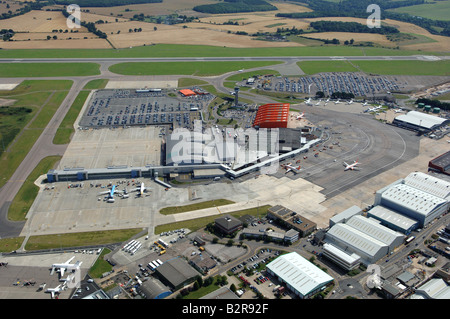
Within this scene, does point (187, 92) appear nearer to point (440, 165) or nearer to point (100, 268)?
point (440, 165)

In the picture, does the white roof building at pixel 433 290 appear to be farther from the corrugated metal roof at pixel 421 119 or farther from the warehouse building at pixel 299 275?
the corrugated metal roof at pixel 421 119

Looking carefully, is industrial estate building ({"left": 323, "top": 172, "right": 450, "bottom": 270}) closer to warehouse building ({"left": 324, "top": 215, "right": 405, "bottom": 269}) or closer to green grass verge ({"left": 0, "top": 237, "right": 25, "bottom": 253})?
warehouse building ({"left": 324, "top": 215, "right": 405, "bottom": 269})

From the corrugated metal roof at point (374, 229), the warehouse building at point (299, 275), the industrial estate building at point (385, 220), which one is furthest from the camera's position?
the corrugated metal roof at point (374, 229)

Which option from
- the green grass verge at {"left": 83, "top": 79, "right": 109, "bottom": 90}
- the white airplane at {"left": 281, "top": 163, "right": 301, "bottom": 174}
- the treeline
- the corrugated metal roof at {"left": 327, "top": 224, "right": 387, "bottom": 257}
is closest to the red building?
the white airplane at {"left": 281, "top": 163, "right": 301, "bottom": 174}

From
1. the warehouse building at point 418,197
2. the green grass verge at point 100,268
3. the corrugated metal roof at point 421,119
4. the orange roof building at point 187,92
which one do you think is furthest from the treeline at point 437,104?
the green grass verge at point 100,268

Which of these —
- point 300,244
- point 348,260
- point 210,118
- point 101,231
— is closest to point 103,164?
point 101,231

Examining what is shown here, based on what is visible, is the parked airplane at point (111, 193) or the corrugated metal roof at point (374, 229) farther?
the parked airplane at point (111, 193)

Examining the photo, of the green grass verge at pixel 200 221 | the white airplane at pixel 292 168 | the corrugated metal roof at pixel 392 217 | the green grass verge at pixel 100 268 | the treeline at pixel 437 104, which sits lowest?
the green grass verge at pixel 100 268
